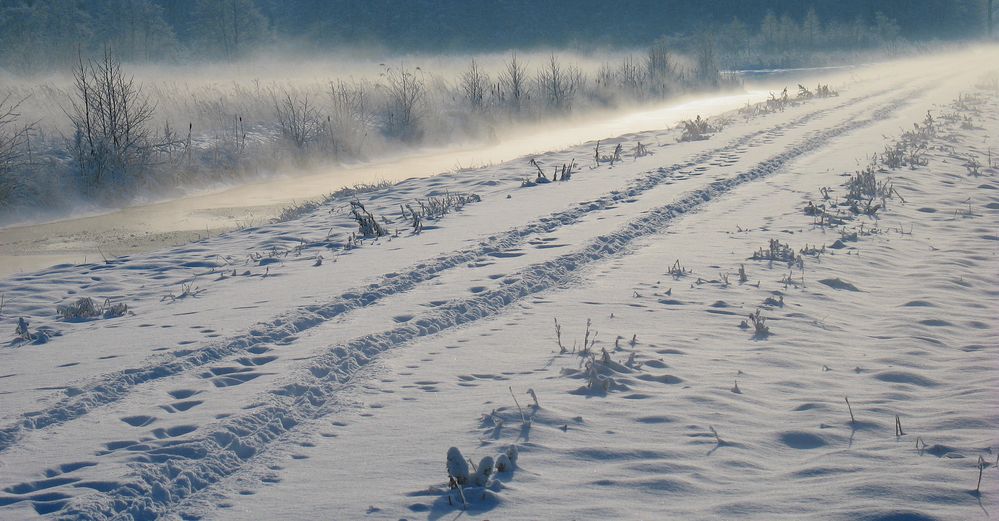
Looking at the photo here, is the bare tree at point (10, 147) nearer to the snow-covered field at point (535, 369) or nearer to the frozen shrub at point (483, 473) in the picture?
the snow-covered field at point (535, 369)

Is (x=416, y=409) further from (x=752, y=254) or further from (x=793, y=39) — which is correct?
(x=793, y=39)

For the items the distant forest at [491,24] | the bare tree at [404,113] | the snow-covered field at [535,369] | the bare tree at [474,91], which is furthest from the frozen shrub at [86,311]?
the distant forest at [491,24]

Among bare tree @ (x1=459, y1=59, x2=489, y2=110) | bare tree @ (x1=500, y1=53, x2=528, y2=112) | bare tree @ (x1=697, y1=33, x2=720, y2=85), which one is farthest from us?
bare tree @ (x1=697, y1=33, x2=720, y2=85)

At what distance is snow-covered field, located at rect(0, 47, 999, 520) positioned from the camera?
13.0 ft

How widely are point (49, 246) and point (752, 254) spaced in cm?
912

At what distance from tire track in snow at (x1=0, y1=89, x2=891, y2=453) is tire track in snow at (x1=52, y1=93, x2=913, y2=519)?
26.2 inches

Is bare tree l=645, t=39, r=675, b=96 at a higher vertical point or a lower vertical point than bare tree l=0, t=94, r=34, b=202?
higher

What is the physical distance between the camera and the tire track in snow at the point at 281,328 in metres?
4.98

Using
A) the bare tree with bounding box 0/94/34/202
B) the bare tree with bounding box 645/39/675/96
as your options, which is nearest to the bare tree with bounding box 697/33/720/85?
the bare tree with bounding box 645/39/675/96

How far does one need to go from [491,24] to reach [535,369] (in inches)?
3564

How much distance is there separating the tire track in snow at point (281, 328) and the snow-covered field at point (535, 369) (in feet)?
0.09

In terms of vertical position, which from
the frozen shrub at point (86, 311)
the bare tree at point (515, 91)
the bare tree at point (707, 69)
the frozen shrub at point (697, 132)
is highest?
the bare tree at point (707, 69)

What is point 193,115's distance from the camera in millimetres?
19234

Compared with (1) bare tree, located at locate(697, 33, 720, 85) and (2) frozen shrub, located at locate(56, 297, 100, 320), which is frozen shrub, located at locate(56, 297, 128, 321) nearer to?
(2) frozen shrub, located at locate(56, 297, 100, 320)
